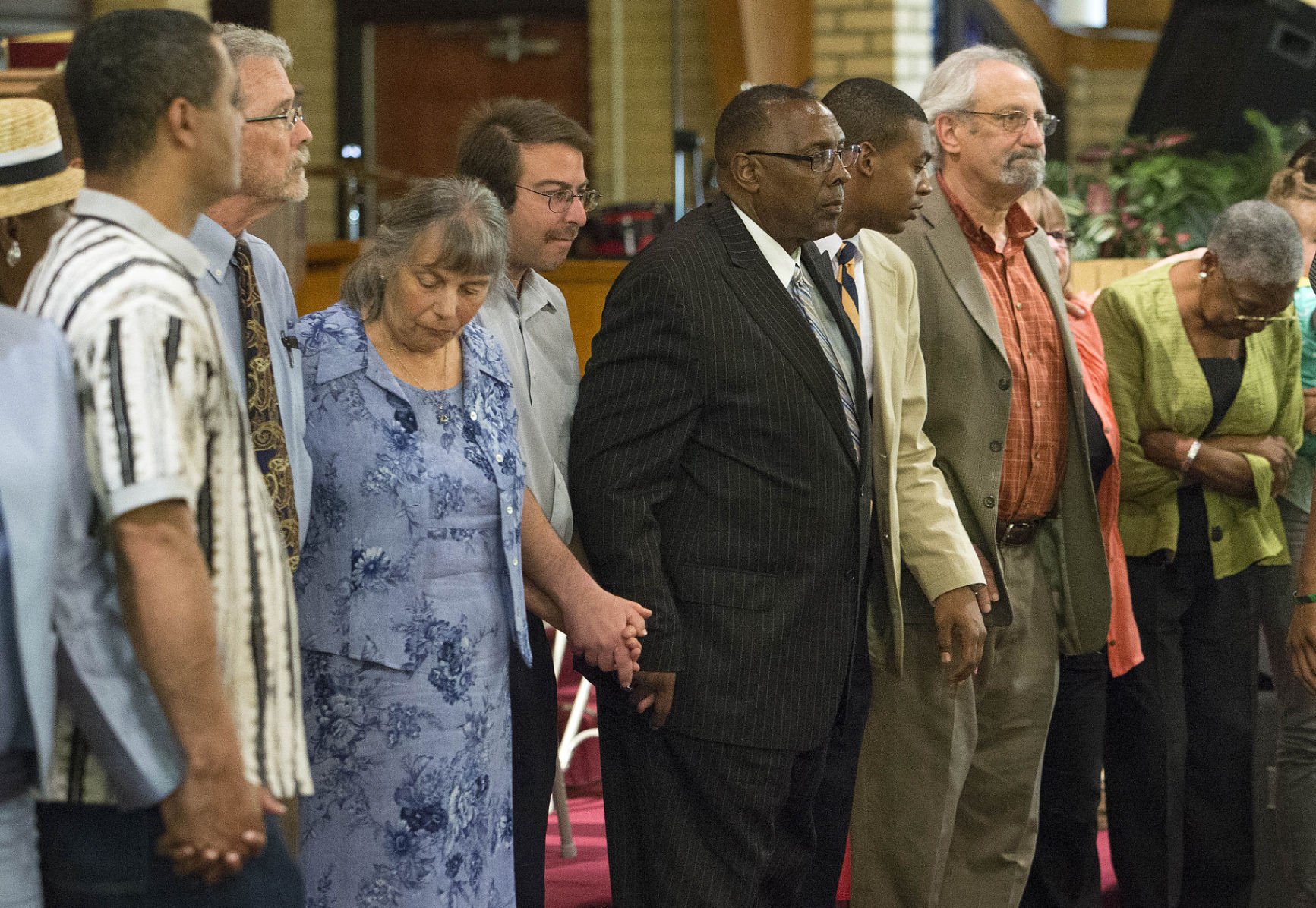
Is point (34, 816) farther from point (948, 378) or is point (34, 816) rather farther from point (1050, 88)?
point (1050, 88)

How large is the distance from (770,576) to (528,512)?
1.32ft

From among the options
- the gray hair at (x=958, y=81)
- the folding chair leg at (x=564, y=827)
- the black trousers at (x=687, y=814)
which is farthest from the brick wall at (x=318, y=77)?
the black trousers at (x=687, y=814)

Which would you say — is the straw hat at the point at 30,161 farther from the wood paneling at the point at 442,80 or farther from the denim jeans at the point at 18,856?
the wood paneling at the point at 442,80

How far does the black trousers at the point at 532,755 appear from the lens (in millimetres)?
2609

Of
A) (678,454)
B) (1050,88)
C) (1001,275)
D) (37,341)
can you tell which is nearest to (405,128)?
(1050,88)

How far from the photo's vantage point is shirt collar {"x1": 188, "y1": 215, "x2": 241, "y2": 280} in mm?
2176

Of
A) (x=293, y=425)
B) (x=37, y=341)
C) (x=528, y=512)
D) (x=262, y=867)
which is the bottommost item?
(x=262, y=867)

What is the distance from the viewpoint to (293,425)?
216 cm

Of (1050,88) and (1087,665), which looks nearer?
(1087,665)

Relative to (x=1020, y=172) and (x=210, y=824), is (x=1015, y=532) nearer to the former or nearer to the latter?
(x=1020, y=172)

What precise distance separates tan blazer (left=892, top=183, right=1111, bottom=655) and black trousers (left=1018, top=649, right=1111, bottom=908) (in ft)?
0.65

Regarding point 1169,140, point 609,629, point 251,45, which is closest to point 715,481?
point 609,629

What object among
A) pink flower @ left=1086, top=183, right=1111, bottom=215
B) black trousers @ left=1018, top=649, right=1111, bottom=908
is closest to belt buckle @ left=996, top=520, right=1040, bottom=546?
black trousers @ left=1018, top=649, right=1111, bottom=908

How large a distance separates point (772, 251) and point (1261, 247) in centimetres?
127
